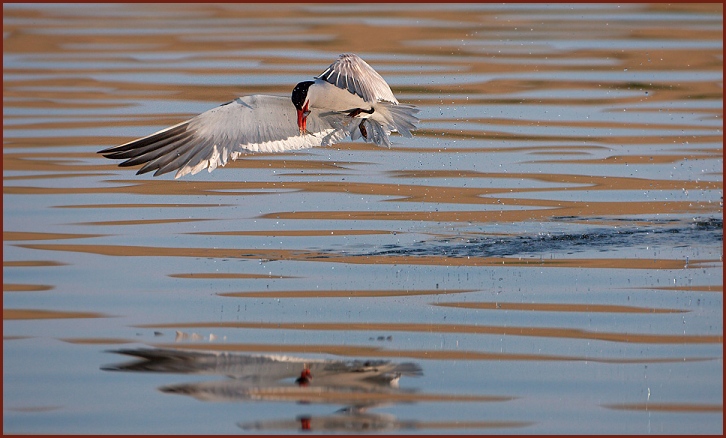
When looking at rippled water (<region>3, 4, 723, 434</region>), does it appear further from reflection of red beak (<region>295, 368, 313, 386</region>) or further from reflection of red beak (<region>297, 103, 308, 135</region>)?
reflection of red beak (<region>297, 103, 308, 135</region>)

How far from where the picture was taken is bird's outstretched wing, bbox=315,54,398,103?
8.39 meters

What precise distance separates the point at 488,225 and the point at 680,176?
2679mm

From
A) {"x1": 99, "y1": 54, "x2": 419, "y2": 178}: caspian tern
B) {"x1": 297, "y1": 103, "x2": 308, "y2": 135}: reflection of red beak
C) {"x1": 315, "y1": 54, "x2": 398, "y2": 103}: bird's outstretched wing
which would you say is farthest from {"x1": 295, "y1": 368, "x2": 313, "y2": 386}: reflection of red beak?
{"x1": 297, "y1": 103, "x2": 308, "y2": 135}: reflection of red beak

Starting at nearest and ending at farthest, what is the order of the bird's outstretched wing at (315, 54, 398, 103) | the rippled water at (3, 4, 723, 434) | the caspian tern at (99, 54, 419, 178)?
1. the rippled water at (3, 4, 723, 434)
2. the bird's outstretched wing at (315, 54, 398, 103)
3. the caspian tern at (99, 54, 419, 178)

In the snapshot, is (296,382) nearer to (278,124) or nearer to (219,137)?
(219,137)

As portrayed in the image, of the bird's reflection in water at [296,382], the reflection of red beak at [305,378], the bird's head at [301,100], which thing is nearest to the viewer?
the bird's reflection in water at [296,382]

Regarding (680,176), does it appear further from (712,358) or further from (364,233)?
(712,358)

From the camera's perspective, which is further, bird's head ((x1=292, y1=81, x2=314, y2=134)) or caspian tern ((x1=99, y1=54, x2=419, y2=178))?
bird's head ((x1=292, y1=81, x2=314, y2=134))

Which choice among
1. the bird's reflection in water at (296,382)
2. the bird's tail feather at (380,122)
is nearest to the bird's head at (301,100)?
the bird's tail feather at (380,122)

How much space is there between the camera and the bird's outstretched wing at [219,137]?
8945 millimetres

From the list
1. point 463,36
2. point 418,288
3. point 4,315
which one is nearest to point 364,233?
point 418,288

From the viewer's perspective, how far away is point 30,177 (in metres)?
11.6

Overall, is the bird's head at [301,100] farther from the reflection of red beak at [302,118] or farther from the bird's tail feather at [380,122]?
the bird's tail feather at [380,122]

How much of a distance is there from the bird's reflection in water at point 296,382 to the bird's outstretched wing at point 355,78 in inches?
93.0
